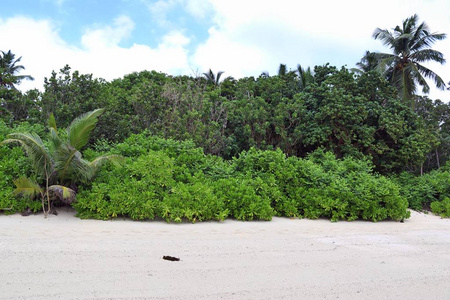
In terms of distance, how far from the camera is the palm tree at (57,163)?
634 centimetres

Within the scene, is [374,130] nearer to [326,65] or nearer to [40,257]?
[326,65]

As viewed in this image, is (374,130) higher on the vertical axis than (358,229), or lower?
higher

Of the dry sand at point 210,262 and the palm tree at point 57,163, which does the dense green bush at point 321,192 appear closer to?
the dry sand at point 210,262

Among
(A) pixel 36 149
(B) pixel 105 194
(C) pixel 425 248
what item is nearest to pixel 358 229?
(C) pixel 425 248

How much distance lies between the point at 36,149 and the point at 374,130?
1355cm

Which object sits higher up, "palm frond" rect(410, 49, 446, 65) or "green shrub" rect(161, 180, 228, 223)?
"palm frond" rect(410, 49, 446, 65)

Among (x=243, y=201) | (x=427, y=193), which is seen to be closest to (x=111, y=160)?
(x=243, y=201)

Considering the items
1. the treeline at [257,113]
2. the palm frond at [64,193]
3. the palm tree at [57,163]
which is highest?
the treeline at [257,113]

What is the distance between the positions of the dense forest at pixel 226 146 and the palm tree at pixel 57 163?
0.08ft

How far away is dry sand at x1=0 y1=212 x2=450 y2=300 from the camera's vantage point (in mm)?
3293

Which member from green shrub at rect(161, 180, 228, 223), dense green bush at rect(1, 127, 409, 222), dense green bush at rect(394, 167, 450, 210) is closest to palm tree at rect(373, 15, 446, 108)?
dense green bush at rect(394, 167, 450, 210)

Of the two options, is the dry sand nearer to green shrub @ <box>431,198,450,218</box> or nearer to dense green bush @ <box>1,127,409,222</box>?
dense green bush @ <box>1,127,409,222</box>

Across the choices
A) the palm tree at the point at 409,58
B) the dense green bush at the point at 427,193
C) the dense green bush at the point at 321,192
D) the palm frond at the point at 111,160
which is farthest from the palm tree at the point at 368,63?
the palm frond at the point at 111,160

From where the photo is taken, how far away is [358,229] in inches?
275
